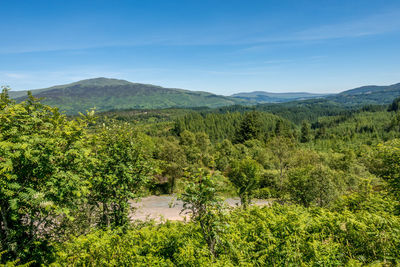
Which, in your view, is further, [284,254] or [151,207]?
[151,207]

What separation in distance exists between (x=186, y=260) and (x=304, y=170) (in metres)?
16.2

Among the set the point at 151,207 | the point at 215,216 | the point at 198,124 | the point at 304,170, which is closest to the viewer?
the point at 215,216

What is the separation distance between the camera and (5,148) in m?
4.78

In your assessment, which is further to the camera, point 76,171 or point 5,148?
point 76,171

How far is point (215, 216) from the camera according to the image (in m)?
5.70

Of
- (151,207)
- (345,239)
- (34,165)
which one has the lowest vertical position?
(151,207)

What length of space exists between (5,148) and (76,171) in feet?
5.52

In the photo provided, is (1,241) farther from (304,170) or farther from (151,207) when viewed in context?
(151,207)

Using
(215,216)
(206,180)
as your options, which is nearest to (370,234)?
(215,216)

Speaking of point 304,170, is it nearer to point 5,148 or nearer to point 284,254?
point 284,254

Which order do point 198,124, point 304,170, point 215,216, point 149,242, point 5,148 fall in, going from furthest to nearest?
point 198,124 → point 304,170 → point 149,242 → point 215,216 → point 5,148

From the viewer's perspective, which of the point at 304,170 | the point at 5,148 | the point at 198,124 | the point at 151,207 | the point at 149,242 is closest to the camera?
the point at 5,148

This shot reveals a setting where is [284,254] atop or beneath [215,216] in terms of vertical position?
beneath

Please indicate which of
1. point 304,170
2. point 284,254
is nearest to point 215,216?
point 284,254
